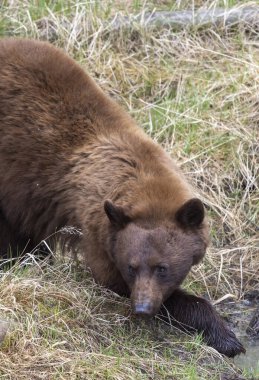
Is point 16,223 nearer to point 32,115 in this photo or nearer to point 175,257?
point 32,115

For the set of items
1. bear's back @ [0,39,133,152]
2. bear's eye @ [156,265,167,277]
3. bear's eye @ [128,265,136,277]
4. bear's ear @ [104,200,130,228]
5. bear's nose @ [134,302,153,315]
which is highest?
bear's back @ [0,39,133,152]

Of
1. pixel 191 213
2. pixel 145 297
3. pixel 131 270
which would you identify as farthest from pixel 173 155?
pixel 145 297

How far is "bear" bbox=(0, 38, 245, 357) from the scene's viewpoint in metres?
6.25

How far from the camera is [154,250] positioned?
618 cm

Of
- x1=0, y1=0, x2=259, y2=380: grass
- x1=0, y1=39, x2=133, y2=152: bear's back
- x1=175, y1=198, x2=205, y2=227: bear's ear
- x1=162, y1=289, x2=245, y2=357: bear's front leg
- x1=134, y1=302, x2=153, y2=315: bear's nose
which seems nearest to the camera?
x1=0, y1=0, x2=259, y2=380: grass

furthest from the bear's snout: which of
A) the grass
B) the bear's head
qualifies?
the grass

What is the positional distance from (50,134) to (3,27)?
3223mm

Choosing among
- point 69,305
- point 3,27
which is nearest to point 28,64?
point 69,305

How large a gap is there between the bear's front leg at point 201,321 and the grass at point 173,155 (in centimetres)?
10

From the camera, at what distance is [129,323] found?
6.54m

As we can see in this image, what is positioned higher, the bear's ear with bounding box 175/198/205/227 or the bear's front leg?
the bear's ear with bounding box 175/198/205/227

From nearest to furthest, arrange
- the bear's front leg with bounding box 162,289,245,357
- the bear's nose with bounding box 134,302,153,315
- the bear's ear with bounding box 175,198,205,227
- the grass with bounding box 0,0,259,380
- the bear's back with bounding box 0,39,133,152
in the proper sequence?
the grass with bounding box 0,0,259,380 < the bear's nose with bounding box 134,302,153,315 < the bear's ear with bounding box 175,198,205,227 < the bear's front leg with bounding box 162,289,245,357 < the bear's back with bounding box 0,39,133,152

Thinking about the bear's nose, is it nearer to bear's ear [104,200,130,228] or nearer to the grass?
the grass

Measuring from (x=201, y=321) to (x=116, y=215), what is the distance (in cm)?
96
